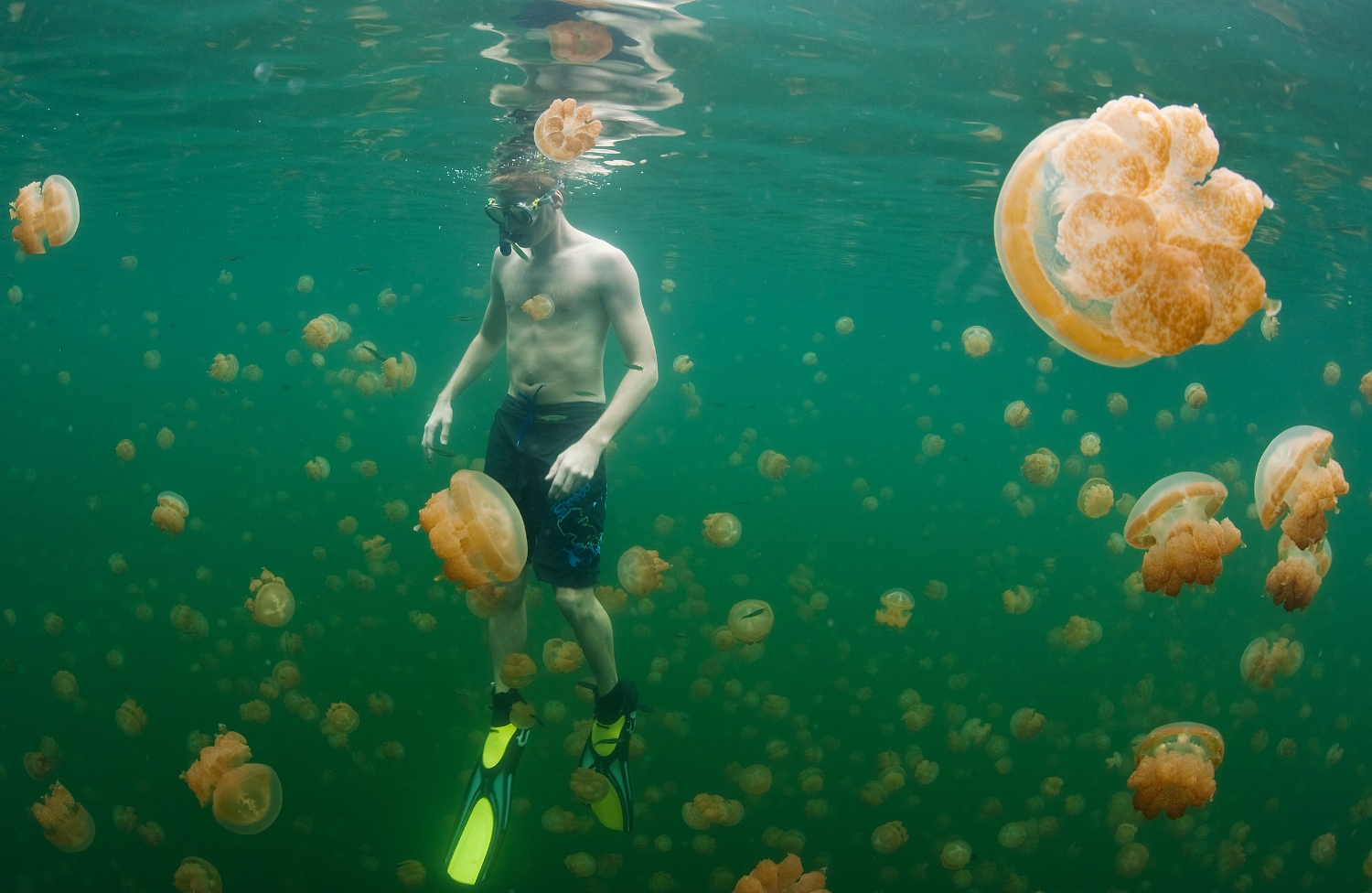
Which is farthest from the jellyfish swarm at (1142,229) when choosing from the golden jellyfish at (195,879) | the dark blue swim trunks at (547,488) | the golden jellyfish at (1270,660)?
the golden jellyfish at (195,879)

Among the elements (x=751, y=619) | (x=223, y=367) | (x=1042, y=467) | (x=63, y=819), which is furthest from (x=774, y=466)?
(x=63, y=819)

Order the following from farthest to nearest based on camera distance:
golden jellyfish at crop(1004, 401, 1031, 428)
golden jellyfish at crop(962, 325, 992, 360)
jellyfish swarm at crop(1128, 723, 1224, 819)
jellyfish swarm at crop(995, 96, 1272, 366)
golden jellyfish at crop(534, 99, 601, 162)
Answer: golden jellyfish at crop(962, 325, 992, 360), golden jellyfish at crop(1004, 401, 1031, 428), golden jellyfish at crop(534, 99, 601, 162), jellyfish swarm at crop(1128, 723, 1224, 819), jellyfish swarm at crop(995, 96, 1272, 366)

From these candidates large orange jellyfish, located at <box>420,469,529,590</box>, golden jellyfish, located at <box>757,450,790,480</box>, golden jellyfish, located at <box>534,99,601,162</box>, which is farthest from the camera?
golden jellyfish, located at <box>757,450,790,480</box>

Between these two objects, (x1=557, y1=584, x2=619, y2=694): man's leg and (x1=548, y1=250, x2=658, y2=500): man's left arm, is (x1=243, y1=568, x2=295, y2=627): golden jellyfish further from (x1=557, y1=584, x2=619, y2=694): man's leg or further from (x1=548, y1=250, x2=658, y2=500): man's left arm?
(x1=548, y1=250, x2=658, y2=500): man's left arm

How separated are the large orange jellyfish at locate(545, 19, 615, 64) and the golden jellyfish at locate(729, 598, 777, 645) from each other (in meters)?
4.23

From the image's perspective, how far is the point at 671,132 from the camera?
8.77m

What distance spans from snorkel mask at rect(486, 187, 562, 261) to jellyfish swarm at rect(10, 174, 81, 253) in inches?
114

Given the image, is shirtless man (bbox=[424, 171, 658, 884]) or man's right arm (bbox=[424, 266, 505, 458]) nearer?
shirtless man (bbox=[424, 171, 658, 884])

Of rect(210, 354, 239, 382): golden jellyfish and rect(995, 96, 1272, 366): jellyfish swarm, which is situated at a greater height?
rect(995, 96, 1272, 366): jellyfish swarm

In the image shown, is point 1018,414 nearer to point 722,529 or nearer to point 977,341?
point 977,341

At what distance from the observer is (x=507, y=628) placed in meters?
4.16

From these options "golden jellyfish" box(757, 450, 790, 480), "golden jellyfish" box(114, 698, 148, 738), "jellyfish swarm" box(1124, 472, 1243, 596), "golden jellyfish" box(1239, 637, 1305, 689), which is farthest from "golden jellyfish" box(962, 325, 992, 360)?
"golden jellyfish" box(114, 698, 148, 738)

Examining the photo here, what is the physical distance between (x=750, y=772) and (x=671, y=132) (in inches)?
254

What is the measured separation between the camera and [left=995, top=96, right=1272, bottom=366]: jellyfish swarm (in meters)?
2.38
